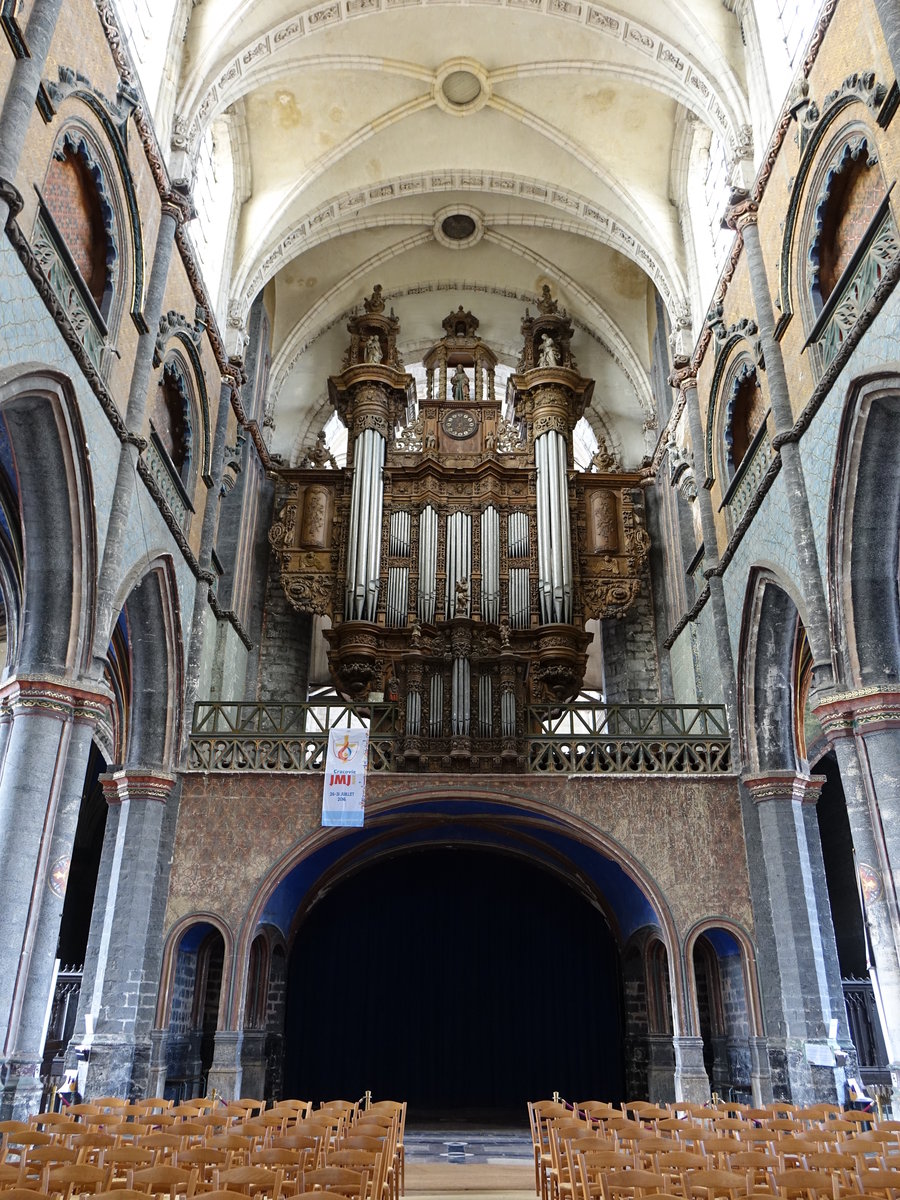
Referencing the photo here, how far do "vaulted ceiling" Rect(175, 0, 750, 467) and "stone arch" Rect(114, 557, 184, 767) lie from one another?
6.56 m

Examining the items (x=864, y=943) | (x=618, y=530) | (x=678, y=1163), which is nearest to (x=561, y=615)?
(x=618, y=530)

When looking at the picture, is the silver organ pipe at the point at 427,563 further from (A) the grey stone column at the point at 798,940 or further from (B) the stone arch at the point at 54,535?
(B) the stone arch at the point at 54,535

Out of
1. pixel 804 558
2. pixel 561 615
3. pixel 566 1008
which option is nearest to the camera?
pixel 804 558

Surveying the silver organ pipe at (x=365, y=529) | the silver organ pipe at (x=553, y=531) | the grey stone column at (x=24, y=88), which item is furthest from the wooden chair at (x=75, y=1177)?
the silver organ pipe at (x=553, y=531)

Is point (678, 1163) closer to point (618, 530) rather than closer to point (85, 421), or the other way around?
point (85, 421)

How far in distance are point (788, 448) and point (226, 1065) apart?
11.4 metres

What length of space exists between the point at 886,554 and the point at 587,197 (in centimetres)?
1251

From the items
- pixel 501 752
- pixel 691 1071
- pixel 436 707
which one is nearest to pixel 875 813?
pixel 691 1071

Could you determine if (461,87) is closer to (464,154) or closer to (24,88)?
(464,154)

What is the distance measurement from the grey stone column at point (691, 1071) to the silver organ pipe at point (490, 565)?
8.36 m

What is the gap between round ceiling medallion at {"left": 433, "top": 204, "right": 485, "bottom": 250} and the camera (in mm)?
22906

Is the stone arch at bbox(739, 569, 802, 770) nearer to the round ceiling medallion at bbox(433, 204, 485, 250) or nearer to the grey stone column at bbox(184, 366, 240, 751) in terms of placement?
the grey stone column at bbox(184, 366, 240, 751)

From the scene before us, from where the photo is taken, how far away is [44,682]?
11367 millimetres

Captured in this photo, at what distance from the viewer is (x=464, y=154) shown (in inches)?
820
